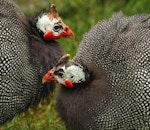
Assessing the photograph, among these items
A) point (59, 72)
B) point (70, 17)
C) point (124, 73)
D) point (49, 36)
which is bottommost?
point (124, 73)

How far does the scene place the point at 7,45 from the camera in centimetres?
500

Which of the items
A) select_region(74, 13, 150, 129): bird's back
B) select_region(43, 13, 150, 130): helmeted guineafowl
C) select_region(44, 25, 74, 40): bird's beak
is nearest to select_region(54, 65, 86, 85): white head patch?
select_region(43, 13, 150, 130): helmeted guineafowl

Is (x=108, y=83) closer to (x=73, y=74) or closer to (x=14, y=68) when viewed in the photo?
(x=73, y=74)

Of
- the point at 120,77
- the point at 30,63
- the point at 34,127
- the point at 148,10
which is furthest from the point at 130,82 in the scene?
the point at 148,10

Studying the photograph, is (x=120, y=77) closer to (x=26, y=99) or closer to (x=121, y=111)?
(x=121, y=111)

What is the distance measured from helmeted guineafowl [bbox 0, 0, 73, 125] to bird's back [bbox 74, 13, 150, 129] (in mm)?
382

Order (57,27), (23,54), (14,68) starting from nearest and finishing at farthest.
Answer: (14,68)
(23,54)
(57,27)

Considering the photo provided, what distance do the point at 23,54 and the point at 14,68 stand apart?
18 centimetres

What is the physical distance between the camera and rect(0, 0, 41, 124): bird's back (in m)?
4.96

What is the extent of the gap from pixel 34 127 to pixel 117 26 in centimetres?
149

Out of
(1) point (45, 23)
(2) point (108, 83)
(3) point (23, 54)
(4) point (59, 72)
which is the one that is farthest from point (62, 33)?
(2) point (108, 83)

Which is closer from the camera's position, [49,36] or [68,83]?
[68,83]

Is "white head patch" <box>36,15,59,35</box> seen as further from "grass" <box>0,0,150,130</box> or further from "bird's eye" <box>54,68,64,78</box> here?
"grass" <box>0,0,150,130</box>

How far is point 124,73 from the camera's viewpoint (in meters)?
4.78
